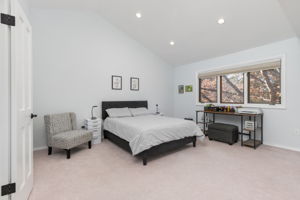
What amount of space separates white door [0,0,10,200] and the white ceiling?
2718 millimetres

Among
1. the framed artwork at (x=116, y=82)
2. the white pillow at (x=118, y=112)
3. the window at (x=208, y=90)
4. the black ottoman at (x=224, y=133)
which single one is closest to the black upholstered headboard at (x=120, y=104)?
the white pillow at (x=118, y=112)

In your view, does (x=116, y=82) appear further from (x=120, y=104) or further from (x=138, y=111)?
(x=138, y=111)

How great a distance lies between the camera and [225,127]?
3721mm

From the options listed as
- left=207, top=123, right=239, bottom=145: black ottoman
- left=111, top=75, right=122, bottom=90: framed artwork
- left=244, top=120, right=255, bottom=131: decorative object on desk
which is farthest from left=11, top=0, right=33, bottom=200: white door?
left=244, top=120, right=255, bottom=131: decorative object on desk

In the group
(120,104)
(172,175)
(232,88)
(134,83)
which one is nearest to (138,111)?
(120,104)

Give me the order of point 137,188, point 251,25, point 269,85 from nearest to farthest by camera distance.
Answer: point 137,188 → point 251,25 → point 269,85

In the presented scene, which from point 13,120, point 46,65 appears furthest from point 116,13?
point 13,120

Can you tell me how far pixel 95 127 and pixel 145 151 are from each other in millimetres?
1731

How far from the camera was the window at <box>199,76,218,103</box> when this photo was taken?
4762 mm

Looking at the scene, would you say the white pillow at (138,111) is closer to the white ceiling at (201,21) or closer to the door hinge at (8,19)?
the white ceiling at (201,21)

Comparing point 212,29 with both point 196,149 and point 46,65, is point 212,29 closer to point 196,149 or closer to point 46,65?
point 196,149

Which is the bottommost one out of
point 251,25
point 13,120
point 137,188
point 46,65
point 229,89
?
point 137,188

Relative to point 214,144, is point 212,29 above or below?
above

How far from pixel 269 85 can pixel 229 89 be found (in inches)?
37.7
